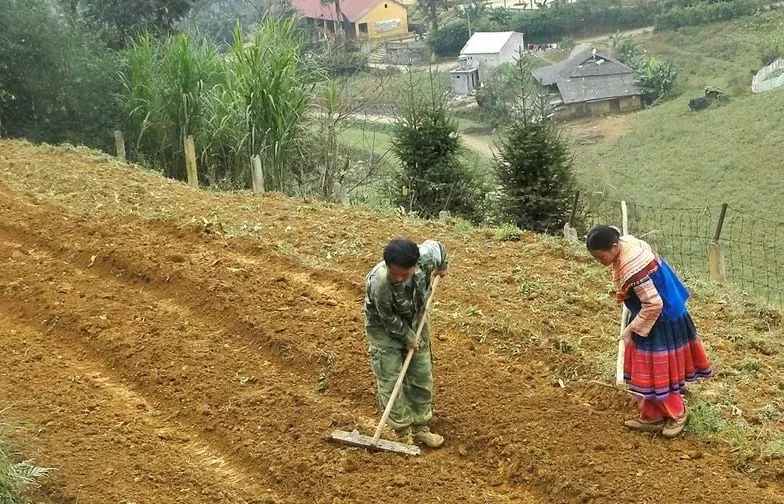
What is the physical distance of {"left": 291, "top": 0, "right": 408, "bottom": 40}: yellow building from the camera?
37625 millimetres

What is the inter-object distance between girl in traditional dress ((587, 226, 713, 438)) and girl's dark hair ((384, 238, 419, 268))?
2.83 feet

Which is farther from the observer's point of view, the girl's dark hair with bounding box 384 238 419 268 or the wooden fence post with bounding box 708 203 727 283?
the wooden fence post with bounding box 708 203 727 283

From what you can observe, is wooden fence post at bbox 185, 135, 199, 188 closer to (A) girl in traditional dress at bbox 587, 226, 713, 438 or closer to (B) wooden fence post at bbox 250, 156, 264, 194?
(B) wooden fence post at bbox 250, 156, 264, 194

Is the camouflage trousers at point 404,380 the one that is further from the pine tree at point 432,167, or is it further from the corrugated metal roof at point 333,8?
the corrugated metal roof at point 333,8

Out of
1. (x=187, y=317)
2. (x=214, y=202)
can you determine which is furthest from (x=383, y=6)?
(x=187, y=317)

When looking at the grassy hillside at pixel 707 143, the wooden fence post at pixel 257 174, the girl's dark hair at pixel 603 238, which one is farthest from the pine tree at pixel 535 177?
the grassy hillside at pixel 707 143

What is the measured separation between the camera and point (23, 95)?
14.2 m

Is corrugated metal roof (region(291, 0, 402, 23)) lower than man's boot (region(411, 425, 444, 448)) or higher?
higher

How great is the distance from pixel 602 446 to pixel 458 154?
935 centimetres

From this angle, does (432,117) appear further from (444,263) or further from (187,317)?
(444,263)

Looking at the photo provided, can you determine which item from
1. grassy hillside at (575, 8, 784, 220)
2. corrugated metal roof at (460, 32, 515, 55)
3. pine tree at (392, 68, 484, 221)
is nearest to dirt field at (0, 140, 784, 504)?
pine tree at (392, 68, 484, 221)

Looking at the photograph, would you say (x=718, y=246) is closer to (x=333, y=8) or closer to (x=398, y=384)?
(x=398, y=384)

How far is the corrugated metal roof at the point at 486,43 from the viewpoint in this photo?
39.4m

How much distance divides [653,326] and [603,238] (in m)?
0.54
